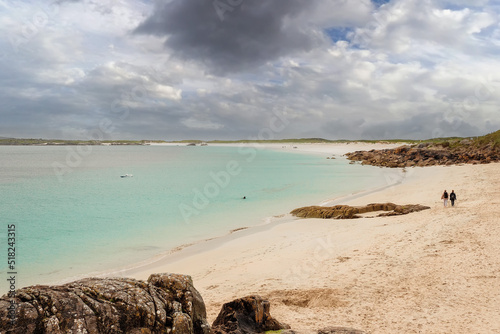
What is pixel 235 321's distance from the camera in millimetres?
7355

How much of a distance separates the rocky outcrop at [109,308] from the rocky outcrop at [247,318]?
1147 millimetres

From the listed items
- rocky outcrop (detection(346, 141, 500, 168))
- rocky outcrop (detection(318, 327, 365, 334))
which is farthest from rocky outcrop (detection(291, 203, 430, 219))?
rocky outcrop (detection(346, 141, 500, 168))

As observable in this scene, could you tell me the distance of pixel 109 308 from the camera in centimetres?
539

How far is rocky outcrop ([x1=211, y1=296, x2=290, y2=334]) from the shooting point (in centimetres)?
730

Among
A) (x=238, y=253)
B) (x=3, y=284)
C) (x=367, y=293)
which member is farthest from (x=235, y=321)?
(x=3, y=284)

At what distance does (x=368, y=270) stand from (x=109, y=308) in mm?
10215

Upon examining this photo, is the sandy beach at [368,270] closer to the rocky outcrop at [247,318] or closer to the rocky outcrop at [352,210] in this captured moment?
the rocky outcrop at [247,318]

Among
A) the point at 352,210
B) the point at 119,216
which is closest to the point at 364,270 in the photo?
the point at 352,210

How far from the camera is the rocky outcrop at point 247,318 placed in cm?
730

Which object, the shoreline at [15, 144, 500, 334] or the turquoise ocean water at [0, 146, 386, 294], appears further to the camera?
the turquoise ocean water at [0, 146, 386, 294]

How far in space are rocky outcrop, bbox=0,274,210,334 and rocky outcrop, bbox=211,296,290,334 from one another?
1.15m

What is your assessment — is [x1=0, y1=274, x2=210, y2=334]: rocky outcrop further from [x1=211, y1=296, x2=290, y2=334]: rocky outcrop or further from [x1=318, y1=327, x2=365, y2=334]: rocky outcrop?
[x1=318, y1=327, x2=365, y2=334]: rocky outcrop

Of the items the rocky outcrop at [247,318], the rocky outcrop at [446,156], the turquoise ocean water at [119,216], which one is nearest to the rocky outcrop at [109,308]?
the rocky outcrop at [247,318]

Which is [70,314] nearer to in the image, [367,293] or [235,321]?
[235,321]
